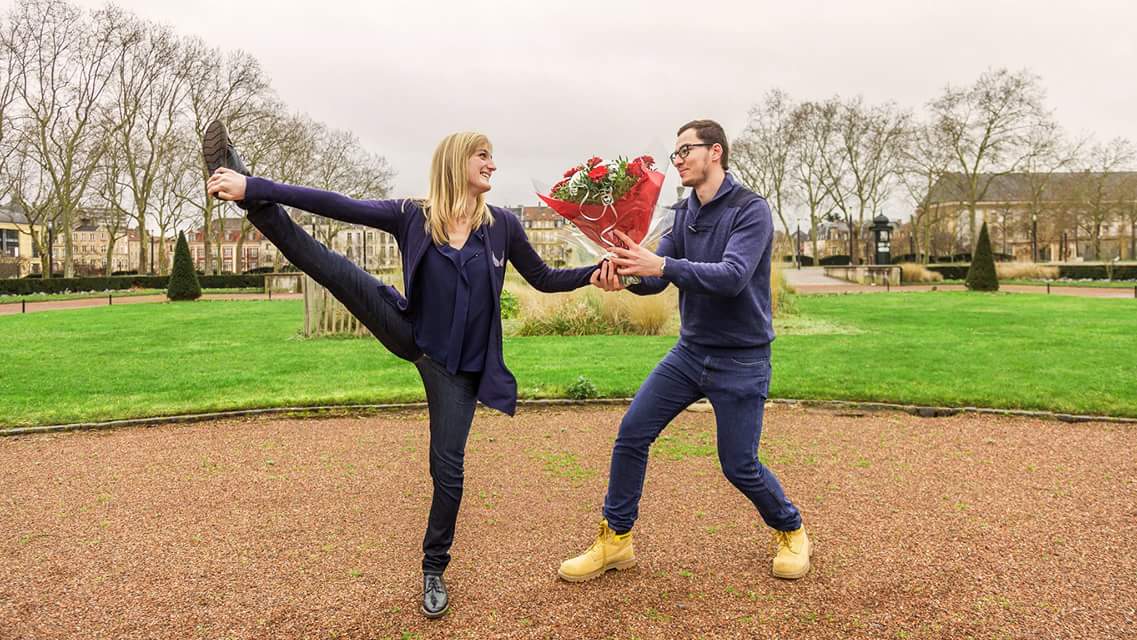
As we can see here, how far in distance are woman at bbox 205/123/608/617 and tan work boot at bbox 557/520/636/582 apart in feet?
1.95

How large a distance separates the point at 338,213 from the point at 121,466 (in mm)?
3939

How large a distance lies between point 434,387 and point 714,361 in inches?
48.6

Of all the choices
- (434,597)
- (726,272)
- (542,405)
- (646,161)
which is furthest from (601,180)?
(542,405)

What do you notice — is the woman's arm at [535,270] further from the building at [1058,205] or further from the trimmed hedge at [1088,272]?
the building at [1058,205]

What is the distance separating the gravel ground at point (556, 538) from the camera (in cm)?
311

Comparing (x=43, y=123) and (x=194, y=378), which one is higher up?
(x=43, y=123)

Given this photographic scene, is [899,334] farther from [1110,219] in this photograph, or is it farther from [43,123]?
[1110,219]

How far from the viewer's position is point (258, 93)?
4247cm

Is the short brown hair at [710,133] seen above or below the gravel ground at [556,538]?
above

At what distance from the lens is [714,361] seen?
331 centimetres

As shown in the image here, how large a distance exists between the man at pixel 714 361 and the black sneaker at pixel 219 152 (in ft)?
5.13

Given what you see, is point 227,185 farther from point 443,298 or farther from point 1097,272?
point 1097,272

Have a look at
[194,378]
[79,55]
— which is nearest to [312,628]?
[194,378]

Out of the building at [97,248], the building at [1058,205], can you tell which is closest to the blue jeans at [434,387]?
the building at [1058,205]
